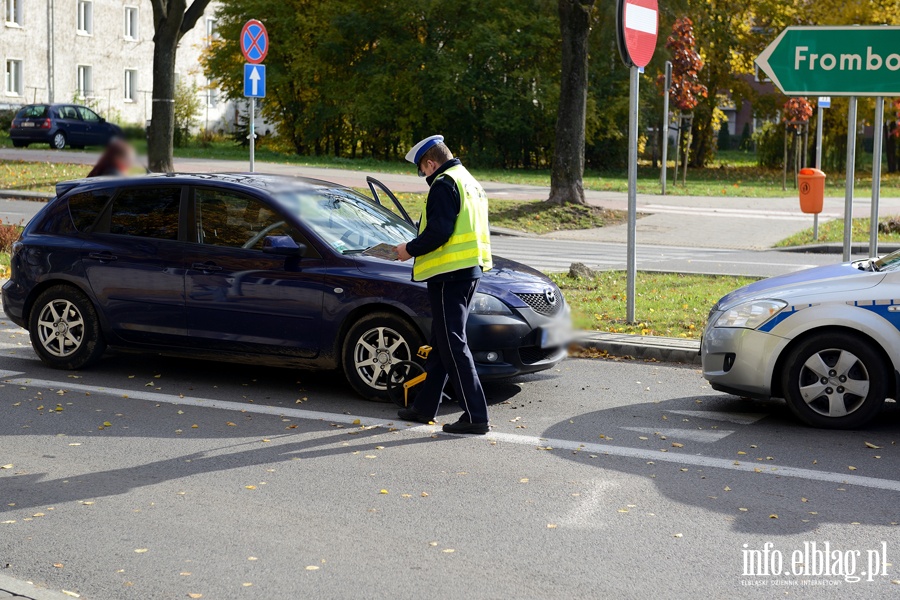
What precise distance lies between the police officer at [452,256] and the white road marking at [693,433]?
103cm

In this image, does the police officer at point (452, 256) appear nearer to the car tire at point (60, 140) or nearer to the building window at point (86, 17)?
the building window at point (86, 17)

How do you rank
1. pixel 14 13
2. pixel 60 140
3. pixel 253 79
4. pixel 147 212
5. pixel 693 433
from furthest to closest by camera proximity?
1. pixel 253 79
2. pixel 14 13
3. pixel 60 140
4. pixel 147 212
5. pixel 693 433

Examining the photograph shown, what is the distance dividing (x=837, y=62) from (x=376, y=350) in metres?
4.59

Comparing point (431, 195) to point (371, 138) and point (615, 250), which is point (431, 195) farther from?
point (371, 138)

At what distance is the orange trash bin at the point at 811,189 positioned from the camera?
16.2 meters

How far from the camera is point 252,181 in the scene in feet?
28.5

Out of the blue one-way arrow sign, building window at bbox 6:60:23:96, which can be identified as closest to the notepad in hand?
the blue one-way arrow sign

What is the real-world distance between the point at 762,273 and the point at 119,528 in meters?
11.9

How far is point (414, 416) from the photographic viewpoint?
7617 millimetres

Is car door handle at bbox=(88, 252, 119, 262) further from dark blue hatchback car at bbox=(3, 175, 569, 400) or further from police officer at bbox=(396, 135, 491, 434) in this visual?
police officer at bbox=(396, 135, 491, 434)

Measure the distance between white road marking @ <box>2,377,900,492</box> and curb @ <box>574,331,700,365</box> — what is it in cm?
268

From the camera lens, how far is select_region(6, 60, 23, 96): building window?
47.4 metres

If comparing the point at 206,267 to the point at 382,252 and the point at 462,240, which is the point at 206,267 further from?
the point at 462,240

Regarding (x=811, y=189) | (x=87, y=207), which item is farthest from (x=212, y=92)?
(x=87, y=207)
